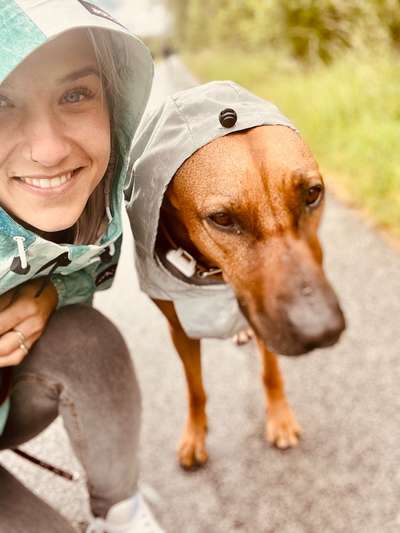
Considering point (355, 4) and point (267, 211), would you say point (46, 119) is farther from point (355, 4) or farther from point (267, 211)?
Answer: point (355, 4)

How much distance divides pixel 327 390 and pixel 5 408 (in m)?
1.32

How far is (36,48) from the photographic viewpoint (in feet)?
4.12

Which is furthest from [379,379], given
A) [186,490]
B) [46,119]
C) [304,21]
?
[304,21]

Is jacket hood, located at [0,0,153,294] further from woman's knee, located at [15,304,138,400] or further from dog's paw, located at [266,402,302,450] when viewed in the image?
dog's paw, located at [266,402,302,450]

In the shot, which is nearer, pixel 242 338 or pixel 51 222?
pixel 51 222

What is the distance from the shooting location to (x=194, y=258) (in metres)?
1.96

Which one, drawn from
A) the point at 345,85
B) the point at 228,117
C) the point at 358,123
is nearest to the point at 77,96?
the point at 228,117

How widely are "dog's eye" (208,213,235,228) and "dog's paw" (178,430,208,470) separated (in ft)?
3.20

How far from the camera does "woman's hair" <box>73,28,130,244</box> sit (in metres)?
1.55

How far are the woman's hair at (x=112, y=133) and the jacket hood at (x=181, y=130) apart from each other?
104 mm

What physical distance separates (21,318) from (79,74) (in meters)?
0.71

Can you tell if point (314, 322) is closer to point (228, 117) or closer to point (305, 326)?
point (305, 326)

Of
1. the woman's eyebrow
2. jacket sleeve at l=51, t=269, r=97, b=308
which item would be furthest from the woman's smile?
jacket sleeve at l=51, t=269, r=97, b=308

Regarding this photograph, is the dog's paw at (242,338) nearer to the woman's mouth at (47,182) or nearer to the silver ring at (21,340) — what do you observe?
the silver ring at (21,340)
